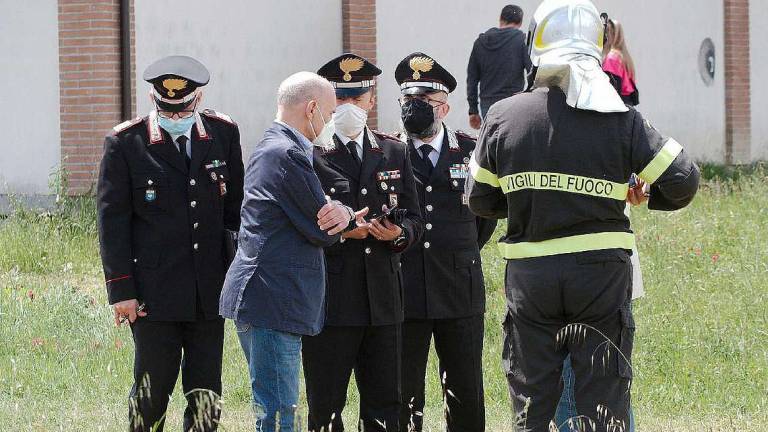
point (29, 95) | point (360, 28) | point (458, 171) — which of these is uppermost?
point (360, 28)

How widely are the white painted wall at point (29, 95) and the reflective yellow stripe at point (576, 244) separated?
9.26 meters

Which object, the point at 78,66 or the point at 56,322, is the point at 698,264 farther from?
the point at 78,66

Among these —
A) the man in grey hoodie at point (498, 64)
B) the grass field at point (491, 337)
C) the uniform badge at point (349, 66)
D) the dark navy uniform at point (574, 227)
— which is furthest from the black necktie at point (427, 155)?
the man in grey hoodie at point (498, 64)

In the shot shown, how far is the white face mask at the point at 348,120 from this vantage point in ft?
19.3

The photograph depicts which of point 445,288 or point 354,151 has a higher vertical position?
point 354,151

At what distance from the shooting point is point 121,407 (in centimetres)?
751

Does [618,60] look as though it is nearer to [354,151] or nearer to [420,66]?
[420,66]

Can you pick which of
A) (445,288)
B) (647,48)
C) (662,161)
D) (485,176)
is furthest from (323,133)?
(647,48)

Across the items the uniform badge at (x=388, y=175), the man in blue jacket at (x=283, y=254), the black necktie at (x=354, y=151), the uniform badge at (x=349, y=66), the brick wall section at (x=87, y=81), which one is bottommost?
the man in blue jacket at (x=283, y=254)

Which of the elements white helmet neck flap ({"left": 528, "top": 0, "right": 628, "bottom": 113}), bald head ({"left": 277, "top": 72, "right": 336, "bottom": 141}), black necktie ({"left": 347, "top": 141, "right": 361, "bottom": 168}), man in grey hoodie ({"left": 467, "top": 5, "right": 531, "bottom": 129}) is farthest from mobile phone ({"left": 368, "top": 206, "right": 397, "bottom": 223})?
man in grey hoodie ({"left": 467, "top": 5, "right": 531, "bottom": 129})

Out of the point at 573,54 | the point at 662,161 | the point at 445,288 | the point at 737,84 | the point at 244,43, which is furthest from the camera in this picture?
the point at 737,84

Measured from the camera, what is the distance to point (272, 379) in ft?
16.8

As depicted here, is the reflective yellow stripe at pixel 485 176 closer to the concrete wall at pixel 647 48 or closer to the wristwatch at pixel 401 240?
the wristwatch at pixel 401 240

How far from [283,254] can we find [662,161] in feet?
5.05
